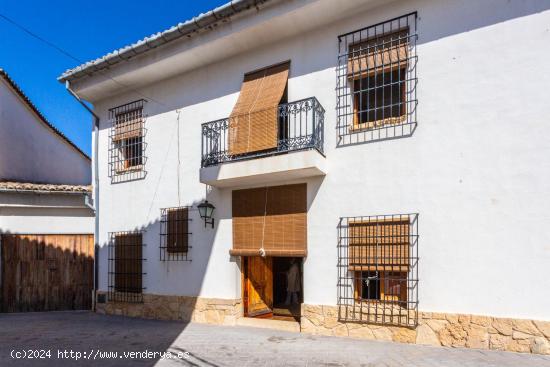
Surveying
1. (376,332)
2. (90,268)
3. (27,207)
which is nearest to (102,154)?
(27,207)

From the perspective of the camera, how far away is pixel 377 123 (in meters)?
7.34

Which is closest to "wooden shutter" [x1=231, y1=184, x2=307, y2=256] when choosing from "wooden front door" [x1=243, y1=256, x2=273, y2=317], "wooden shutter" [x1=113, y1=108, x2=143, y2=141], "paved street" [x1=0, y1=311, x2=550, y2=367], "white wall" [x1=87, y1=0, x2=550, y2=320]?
"white wall" [x1=87, y1=0, x2=550, y2=320]

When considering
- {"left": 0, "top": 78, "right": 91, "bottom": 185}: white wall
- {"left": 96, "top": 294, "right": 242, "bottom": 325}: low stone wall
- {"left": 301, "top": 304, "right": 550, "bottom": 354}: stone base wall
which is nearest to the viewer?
{"left": 301, "top": 304, "right": 550, "bottom": 354}: stone base wall

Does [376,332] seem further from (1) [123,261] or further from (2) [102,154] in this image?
(2) [102,154]

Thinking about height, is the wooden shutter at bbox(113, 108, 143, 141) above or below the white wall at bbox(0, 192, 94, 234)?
above

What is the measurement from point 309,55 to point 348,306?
15.3 ft

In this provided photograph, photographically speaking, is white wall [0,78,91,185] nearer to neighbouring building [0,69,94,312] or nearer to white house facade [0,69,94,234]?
white house facade [0,69,94,234]

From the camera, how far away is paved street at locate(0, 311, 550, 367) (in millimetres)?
5926

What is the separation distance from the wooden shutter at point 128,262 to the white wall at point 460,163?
267 centimetres

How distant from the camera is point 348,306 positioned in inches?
288

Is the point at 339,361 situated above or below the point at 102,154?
below

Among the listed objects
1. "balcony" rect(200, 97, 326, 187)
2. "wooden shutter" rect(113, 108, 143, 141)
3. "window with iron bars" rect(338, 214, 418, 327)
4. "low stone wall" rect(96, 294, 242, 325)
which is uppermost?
"wooden shutter" rect(113, 108, 143, 141)

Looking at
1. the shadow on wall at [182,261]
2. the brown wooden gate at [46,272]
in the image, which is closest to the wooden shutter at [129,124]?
the shadow on wall at [182,261]

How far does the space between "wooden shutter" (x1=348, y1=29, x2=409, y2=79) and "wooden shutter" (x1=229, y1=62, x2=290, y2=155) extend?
137 centimetres
